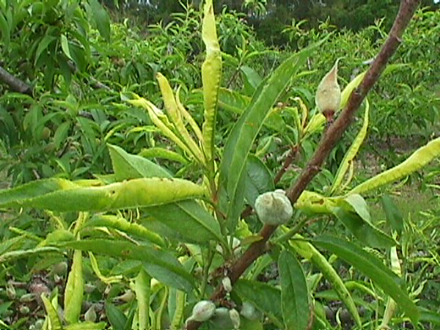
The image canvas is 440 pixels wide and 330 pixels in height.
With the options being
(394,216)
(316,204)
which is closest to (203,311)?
(316,204)

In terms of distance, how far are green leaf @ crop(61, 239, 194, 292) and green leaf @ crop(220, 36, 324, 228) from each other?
83 mm

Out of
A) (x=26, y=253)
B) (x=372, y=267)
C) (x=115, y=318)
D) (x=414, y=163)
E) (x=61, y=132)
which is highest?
(x=414, y=163)

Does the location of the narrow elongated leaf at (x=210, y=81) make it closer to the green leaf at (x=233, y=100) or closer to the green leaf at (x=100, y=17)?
the green leaf at (x=233, y=100)

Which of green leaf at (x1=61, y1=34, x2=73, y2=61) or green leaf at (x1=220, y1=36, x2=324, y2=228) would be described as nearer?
green leaf at (x1=220, y1=36, x2=324, y2=228)

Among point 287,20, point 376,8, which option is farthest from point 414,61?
point 287,20

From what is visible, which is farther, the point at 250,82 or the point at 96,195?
the point at 250,82

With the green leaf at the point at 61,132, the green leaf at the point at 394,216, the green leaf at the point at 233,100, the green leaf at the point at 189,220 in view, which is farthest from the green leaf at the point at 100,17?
the green leaf at the point at 189,220

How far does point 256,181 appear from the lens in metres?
0.72

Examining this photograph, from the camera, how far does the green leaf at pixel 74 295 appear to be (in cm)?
78

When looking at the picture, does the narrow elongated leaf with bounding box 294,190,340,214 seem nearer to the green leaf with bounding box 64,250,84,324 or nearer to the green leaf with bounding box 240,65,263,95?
the green leaf with bounding box 64,250,84,324

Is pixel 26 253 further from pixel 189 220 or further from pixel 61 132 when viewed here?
pixel 61 132

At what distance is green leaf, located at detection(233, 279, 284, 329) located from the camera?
2.20ft

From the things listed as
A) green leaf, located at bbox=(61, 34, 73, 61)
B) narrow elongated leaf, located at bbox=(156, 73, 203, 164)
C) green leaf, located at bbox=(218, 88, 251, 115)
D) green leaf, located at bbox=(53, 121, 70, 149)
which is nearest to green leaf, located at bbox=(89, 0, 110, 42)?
green leaf, located at bbox=(61, 34, 73, 61)

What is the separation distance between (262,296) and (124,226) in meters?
0.16
